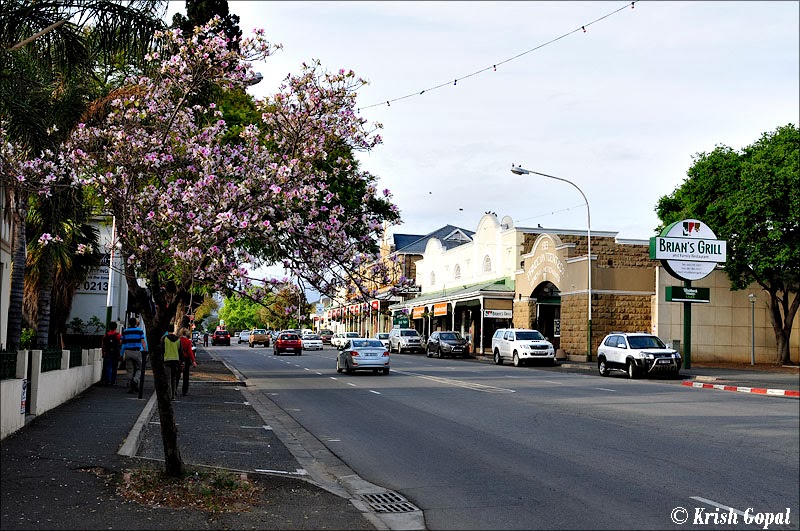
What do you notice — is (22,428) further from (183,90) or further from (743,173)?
(743,173)

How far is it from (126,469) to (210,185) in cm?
335

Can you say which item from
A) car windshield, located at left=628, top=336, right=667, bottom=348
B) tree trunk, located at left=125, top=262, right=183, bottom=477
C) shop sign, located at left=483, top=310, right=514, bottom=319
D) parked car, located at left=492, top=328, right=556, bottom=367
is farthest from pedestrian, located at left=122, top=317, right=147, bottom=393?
shop sign, located at left=483, top=310, right=514, bottom=319

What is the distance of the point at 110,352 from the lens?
22.2 metres

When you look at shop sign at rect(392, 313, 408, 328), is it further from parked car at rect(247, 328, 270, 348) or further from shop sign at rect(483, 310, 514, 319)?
shop sign at rect(483, 310, 514, 319)

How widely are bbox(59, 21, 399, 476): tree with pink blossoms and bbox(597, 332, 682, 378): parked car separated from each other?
20331 millimetres

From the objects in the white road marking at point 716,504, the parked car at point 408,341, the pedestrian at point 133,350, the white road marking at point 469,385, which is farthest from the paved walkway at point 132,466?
the parked car at point 408,341

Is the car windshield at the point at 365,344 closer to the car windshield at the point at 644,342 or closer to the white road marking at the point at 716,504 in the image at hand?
the car windshield at the point at 644,342

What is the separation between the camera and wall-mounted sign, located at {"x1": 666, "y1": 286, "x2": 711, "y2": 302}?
113 feet

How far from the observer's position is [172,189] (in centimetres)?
935

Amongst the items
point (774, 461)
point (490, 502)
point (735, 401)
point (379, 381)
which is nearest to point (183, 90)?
point (490, 502)

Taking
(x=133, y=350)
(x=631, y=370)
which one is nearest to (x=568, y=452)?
(x=133, y=350)

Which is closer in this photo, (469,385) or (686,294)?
(469,385)

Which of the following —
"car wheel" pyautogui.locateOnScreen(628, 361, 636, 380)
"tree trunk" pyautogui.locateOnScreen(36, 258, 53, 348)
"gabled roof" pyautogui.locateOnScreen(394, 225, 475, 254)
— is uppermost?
"gabled roof" pyautogui.locateOnScreen(394, 225, 475, 254)

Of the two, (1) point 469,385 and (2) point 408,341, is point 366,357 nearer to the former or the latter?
(1) point 469,385
